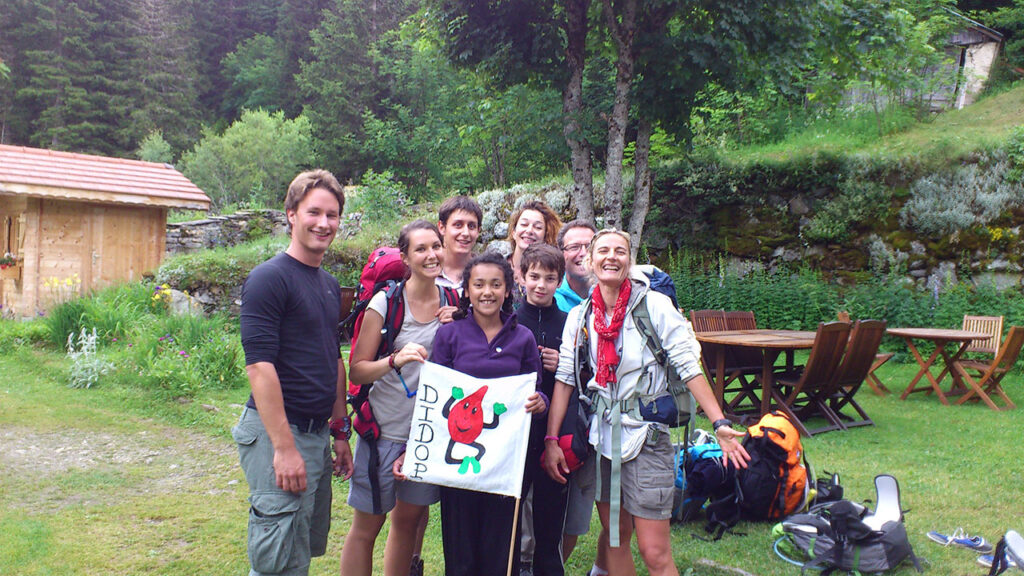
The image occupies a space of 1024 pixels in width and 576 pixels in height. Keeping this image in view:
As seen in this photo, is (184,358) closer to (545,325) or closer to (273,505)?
(545,325)

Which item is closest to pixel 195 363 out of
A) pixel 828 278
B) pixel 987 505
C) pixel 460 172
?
pixel 987 505

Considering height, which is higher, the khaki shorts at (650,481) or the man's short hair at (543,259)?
the man's short hair at (543,259)

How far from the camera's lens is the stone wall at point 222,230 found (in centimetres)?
1831

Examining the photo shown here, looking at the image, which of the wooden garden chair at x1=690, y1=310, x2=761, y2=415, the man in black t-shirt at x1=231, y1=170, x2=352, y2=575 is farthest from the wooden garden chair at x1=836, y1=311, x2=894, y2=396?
the man in black t-shirt at x1=231, y1=170, x2=352, y2=575

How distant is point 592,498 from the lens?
10.6 feet

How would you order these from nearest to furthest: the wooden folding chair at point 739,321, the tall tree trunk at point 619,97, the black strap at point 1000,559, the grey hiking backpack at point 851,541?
the black strap at point 1000,559 → the grey hiking backpack at point 851,541 → the wooden folding chair at point 739,321 → the tall tree trunk at point 619,97

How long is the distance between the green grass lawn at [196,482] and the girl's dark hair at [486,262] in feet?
5.62

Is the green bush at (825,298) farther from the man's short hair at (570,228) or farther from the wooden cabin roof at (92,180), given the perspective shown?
the wooden cabin roof at (92,180)

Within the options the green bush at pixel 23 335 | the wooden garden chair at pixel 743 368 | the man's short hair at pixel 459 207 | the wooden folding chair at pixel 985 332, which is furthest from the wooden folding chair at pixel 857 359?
the green bush at pixel 23 335

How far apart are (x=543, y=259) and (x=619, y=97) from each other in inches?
334

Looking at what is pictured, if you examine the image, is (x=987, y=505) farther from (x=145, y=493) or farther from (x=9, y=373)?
(x=9, y=373)

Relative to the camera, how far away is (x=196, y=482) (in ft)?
17.6

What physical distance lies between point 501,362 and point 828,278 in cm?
1068

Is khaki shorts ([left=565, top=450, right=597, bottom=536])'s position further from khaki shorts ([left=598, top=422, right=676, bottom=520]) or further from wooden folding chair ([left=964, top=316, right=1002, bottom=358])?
wooden folding chair ([left=964, top=316, right=1002, bottom=358])
